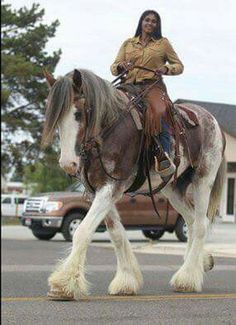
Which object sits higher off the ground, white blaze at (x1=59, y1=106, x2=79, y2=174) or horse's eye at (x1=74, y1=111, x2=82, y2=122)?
horse's eye at (x1=74, y1=111, x2=82, y2=122)

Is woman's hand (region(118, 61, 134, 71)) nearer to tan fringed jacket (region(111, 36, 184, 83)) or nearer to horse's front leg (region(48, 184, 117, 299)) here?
tan fringed jacket (region(111, 36, 184, 83))

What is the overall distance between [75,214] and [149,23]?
36.4ft

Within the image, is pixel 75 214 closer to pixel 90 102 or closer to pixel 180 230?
pixel 180 230

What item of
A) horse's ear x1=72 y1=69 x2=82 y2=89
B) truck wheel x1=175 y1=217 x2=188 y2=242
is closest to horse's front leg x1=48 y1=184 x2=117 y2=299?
horse's ear x1=72 y1=69 x2=82 y2=89

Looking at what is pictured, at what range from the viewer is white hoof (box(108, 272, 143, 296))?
23.8 feet


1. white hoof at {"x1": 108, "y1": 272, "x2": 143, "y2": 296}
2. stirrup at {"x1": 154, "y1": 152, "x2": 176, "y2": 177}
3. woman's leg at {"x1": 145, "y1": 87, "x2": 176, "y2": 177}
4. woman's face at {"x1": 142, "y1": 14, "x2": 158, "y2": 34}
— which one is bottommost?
white hoof at {"x1": 108, "y1": 272, "x2": 143, "y2": 296}

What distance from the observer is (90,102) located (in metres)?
6.73

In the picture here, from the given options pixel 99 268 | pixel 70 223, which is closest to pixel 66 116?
pixel 99 268

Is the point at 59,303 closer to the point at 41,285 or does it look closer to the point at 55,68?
the point at 41,285

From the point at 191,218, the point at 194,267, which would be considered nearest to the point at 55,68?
the point at 191,218

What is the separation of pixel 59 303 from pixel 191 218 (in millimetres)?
2550

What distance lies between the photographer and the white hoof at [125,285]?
7242mm

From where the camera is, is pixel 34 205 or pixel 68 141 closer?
pixel 68 141

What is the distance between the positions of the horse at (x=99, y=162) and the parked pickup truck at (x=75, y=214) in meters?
10.3
